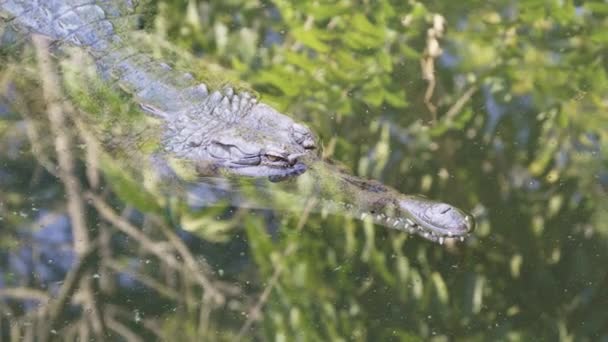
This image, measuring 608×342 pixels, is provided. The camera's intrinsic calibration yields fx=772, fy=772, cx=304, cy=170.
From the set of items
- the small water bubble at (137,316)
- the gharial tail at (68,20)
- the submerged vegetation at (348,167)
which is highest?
the gharial tail at (68,20)

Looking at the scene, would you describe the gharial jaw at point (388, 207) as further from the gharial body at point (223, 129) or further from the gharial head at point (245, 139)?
the gharial head at point (245, 139)

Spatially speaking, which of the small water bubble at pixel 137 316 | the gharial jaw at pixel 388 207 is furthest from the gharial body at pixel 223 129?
the small water bubble at pixel 137 316

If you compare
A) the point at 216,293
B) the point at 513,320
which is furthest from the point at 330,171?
the point at 513,320

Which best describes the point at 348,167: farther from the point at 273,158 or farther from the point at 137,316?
the point at 137,316

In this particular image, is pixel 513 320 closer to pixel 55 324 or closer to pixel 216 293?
pixel 216 293

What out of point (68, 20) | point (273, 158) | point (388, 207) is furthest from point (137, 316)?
point (68, 20)
